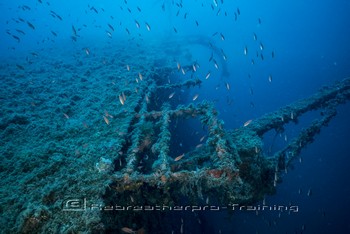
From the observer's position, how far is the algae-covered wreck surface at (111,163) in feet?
10.4

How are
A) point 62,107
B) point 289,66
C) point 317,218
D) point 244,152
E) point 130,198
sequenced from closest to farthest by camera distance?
point 130,198
point 244,152
point 62,107
point 317,218
point 289,66

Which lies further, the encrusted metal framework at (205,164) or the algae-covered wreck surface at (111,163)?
the encrusted metal framework at (205,164)

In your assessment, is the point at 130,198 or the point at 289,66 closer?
the point at 130,198

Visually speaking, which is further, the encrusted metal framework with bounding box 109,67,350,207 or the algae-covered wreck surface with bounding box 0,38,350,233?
the encrusted metal framework with bounding box 109,67,350,207

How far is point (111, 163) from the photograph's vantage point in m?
3.96

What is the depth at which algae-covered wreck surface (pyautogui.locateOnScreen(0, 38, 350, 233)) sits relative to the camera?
10.4 feet

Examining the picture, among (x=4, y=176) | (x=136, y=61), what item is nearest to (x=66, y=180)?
(x=4, y=176)

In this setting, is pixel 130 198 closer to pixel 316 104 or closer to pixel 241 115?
pixel 316 104

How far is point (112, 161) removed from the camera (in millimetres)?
4059

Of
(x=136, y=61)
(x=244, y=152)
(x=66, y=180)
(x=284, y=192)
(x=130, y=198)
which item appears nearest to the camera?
(x=66, y=180)

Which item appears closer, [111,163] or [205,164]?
[111,163]

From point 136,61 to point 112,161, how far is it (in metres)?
8.65

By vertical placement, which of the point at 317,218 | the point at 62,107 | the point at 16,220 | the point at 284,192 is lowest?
the point at 317,218

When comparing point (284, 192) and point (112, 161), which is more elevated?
point (112, 161)
